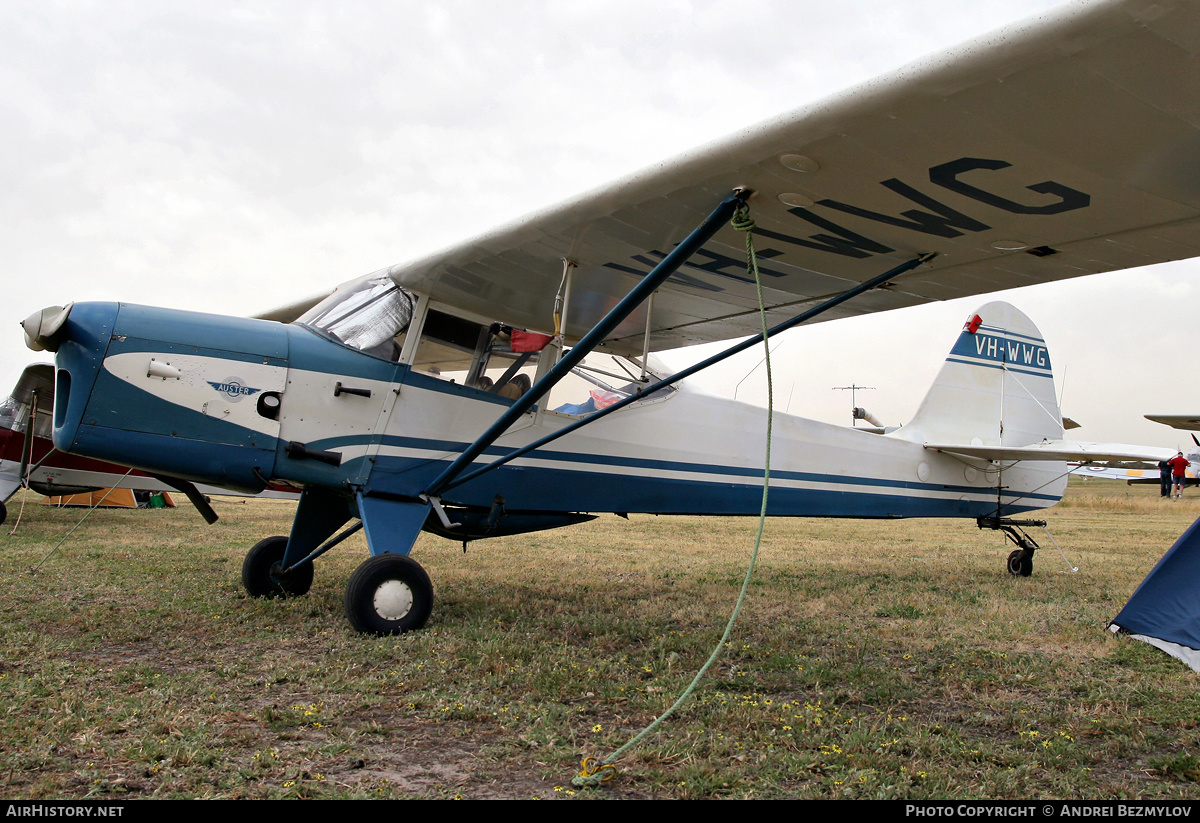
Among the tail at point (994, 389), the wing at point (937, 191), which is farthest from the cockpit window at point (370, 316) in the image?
the tail at point (994, 389)

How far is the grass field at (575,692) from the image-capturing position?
88.4 inches

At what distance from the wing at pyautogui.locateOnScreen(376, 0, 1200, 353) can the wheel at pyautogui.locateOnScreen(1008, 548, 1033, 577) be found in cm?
412

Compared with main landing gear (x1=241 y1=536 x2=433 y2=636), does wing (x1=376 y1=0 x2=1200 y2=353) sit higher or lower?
higher

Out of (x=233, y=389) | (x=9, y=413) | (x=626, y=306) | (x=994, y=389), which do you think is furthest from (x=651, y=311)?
(x=9, y=413)

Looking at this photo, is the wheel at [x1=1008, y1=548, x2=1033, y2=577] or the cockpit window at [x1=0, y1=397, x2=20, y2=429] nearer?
the wheel at [x1=1008, y1=548, x2=1033, y2=577]

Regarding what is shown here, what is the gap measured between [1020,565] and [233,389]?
7.36 metres

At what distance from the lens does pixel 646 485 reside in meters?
5.59

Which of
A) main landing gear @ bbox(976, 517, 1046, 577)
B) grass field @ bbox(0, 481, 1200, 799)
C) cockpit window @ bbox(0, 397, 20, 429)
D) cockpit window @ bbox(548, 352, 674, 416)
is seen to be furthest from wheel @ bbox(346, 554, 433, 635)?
cockpit window @ bbox(0, 397, 20, 429)

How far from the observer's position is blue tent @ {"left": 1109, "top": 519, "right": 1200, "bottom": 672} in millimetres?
3792

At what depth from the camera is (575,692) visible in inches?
123

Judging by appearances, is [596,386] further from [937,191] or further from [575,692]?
[937,191]

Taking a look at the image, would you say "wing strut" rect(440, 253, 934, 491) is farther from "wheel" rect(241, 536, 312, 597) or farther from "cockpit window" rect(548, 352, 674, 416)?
"wheel" rect(241, 536, 312, 597)

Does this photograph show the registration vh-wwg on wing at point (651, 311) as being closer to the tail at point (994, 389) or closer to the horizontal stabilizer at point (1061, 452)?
the horizontal stabilizer at point (1061, 452)

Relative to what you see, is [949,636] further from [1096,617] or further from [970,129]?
[970,129]
